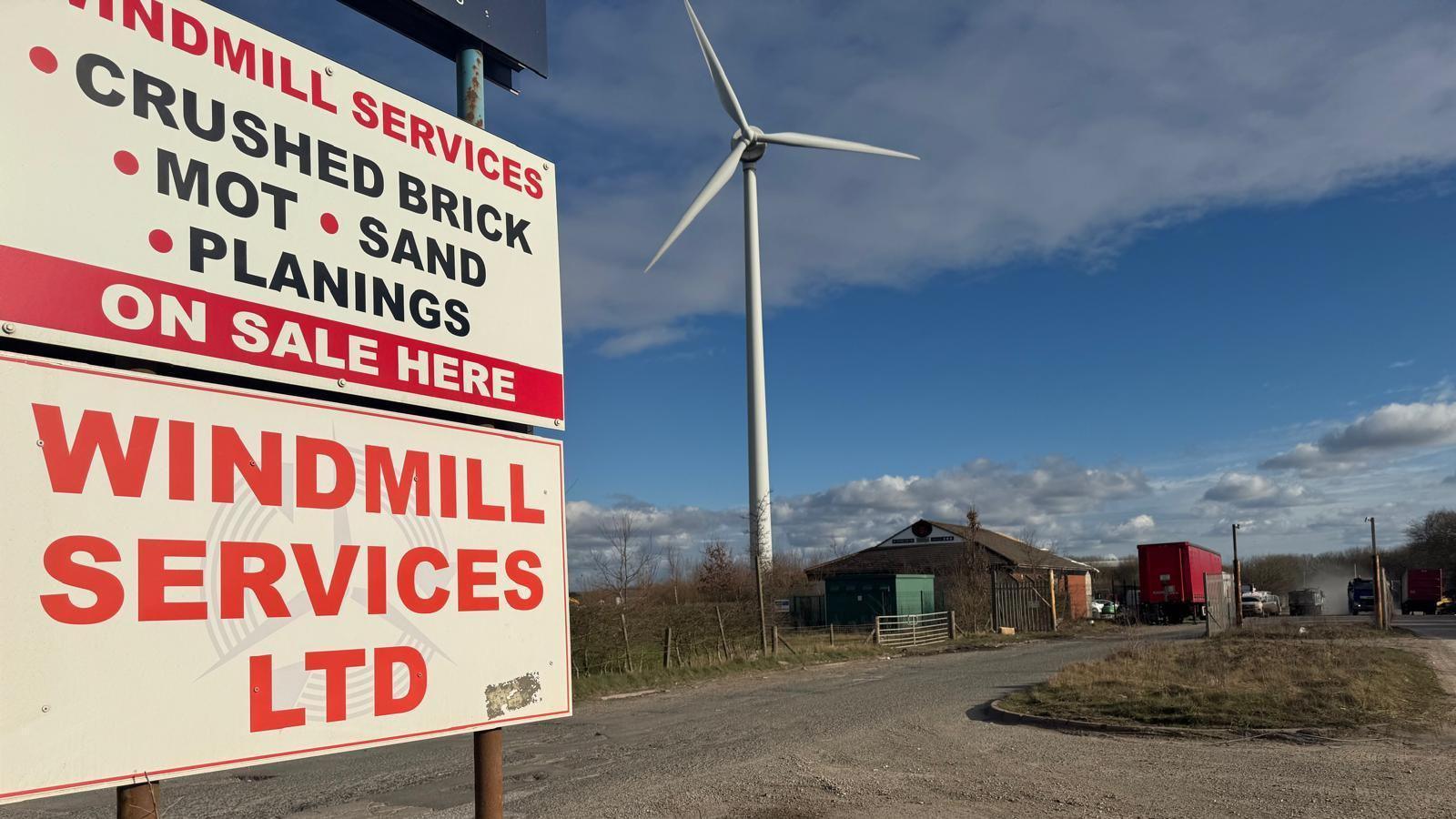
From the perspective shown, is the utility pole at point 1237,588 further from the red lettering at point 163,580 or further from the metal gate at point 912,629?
the red lettering at point 163,580

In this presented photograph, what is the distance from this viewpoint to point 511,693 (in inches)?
154

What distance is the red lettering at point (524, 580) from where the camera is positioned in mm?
3957

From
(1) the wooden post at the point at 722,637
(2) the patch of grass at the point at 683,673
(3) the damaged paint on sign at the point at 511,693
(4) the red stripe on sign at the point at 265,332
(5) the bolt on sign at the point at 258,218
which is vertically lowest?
(2) the patch of grass at the point at 683,673

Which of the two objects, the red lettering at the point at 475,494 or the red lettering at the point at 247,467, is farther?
the red lettering at the point at 475,494

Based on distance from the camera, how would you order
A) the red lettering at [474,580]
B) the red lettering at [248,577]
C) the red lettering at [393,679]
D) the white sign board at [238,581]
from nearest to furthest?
the white sign board at [238,581] < the red lettering at [248,577] < the red lettering at [393,679] < the red lettering at [474,580]

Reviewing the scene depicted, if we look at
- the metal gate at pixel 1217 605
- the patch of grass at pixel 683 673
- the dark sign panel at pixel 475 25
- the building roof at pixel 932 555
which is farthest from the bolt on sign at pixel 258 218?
the building roof at pixel 932 555

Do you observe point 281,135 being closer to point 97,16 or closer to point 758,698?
point 97,16

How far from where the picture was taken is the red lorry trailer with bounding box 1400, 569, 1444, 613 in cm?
6375

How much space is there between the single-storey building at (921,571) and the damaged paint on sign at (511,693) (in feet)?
140

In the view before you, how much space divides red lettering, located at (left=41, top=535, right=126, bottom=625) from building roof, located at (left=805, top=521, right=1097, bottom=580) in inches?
2149

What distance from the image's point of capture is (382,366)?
3635mm

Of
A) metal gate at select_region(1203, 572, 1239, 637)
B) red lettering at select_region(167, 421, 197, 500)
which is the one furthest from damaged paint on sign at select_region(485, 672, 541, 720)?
metal gate at select_region(1203, 572, 1239, 637)

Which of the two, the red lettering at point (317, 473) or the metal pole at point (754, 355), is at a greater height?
the metal pole at point (754, 355)

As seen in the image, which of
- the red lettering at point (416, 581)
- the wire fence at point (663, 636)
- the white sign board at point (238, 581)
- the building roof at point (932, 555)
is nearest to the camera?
the white sign board at point (238, 581)
